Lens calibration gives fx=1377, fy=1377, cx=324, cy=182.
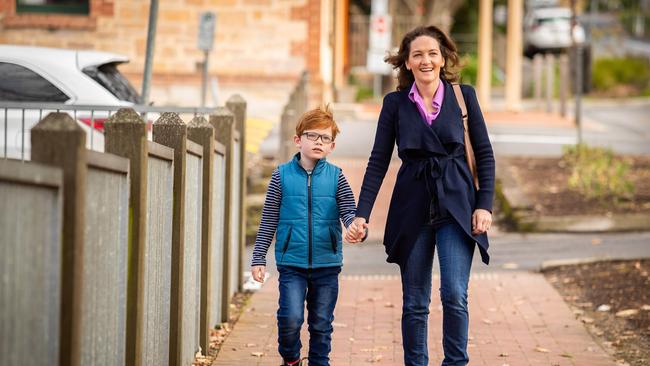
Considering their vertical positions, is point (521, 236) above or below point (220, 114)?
below

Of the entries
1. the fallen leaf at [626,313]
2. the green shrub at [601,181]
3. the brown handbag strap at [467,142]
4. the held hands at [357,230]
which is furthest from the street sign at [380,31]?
the held hands at [357,230]

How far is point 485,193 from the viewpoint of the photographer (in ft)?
21.9

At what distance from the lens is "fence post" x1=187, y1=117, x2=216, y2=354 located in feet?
26.3

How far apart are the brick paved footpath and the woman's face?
1993 millimetres

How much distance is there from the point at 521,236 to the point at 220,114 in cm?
644

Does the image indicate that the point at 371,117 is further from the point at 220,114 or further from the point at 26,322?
the point at 26,322

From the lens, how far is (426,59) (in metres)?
6.67

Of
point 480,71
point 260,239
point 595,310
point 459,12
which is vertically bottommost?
point 595,310

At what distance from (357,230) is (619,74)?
4211 centimetres

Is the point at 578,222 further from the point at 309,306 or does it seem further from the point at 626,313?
the point at 309,306

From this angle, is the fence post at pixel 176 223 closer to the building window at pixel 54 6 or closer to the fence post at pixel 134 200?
the fence post at pixel 134 200

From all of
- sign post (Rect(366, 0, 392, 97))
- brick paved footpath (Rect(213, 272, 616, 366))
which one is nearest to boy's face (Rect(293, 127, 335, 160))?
brick paved footpath (Rect(213, 272, 616, 366))

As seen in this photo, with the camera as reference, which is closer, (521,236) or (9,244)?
(9,244)

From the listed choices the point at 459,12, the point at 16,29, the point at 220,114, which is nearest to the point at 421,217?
the point at 220,114
